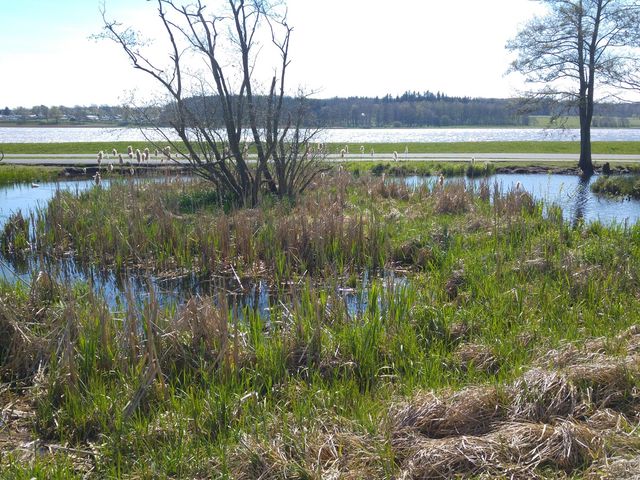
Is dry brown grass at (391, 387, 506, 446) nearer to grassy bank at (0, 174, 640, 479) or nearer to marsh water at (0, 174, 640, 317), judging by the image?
grassy bank at (0, 174, 640, 479)

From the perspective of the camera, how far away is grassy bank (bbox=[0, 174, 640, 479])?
4.30 meters

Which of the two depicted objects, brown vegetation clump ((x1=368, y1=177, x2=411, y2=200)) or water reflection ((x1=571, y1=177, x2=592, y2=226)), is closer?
water reflection ((x1=571, y1=177, x2=592, y2=226))

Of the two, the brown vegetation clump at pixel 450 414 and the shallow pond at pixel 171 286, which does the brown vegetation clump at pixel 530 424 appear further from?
the shallow pond at pixel 171 286

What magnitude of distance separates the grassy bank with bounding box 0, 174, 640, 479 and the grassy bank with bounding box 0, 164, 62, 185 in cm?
1561

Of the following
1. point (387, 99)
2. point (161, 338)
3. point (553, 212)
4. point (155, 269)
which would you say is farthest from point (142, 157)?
point (387, 99)

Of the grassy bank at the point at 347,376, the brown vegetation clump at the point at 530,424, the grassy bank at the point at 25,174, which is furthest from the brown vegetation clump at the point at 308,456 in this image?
the grassy bank at the point at 25,174

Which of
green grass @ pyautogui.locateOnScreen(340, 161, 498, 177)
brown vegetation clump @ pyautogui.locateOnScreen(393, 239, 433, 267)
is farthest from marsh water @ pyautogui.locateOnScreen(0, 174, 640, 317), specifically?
A: green grass @ pyautogui.locateOnScreen(340, 161, 498, 177)

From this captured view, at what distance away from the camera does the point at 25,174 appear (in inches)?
904

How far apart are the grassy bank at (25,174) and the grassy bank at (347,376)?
51.2 ft

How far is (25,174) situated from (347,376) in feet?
66.5

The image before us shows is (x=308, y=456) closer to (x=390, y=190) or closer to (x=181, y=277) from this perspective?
(x=181, y=277)

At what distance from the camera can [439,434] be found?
4672mm

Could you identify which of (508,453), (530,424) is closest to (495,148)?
(530,424)

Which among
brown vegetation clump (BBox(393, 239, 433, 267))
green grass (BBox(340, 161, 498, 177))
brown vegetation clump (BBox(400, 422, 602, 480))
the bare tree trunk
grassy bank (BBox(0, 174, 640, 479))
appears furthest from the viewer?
the bare tree trunk
